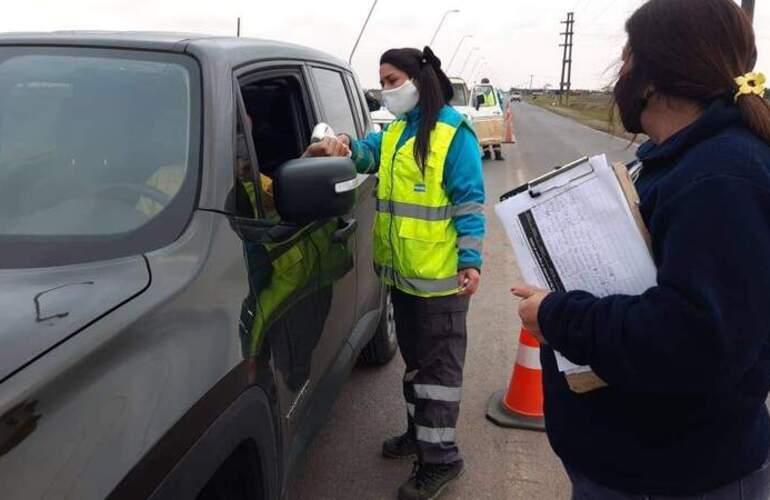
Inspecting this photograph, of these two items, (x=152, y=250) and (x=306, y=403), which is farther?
(x=306, y=403)

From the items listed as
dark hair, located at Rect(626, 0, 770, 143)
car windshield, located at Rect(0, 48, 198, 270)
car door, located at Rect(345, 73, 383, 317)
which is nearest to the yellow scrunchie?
dark hair, located at Rect(626, 0, 770, 143)

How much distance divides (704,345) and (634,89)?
51 centimetres

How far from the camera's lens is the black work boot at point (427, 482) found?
10.3 feet

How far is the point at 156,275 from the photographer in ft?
5.49

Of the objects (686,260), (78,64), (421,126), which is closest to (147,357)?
(686,260)

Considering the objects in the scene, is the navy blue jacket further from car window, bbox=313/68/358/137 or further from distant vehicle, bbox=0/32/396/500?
car window, bbox=313/68/358/137

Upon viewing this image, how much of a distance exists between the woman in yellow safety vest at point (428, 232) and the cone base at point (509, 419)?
685mm

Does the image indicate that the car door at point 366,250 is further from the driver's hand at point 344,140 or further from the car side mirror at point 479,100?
the car side mirror at point 479,100

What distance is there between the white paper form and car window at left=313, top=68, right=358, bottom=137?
2034mm

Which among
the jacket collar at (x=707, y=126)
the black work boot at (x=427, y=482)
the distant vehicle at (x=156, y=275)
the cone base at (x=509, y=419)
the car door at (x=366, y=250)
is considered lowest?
the cone base at (x=509, y=419)

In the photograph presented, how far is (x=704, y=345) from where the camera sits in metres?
1.25

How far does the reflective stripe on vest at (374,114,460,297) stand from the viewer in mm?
2896

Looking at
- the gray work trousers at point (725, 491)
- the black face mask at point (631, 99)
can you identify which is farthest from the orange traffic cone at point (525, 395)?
the black face mask at point (631, 99)

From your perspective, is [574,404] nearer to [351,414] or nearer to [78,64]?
[78,64]
